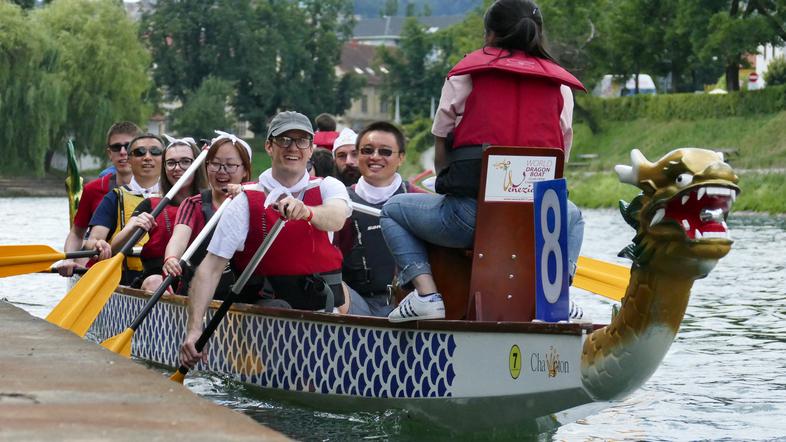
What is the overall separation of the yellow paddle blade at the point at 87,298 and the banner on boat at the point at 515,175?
3.32 meters

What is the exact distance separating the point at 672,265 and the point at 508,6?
1565 mm

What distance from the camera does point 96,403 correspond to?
4.72 m

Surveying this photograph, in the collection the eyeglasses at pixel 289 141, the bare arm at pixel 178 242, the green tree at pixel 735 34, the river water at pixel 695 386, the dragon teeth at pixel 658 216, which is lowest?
the river water at pixel 695 386

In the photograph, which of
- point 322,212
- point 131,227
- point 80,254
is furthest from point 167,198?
point 322,212

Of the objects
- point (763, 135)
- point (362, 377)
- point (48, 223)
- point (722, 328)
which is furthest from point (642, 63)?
point (362, 377)

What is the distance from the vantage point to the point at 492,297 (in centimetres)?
686

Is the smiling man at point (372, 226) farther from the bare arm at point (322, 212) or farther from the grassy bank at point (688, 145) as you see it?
the grassy bank at point (688, 145)

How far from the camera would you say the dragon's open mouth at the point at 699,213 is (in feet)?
18.1

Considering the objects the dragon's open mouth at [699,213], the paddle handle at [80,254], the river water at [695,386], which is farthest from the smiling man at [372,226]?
the dragon's open mouth at [699,213]

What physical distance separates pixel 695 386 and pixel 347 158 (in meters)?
2.75

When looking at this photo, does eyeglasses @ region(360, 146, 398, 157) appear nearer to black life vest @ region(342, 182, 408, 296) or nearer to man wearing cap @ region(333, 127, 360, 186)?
black life vest @ region(342, 182, 408, 296)

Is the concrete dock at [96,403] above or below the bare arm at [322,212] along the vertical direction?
below

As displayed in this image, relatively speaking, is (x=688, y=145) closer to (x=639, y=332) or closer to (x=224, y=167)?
(x=224, y=167)

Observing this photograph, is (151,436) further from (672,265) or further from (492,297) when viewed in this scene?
(492,297)
